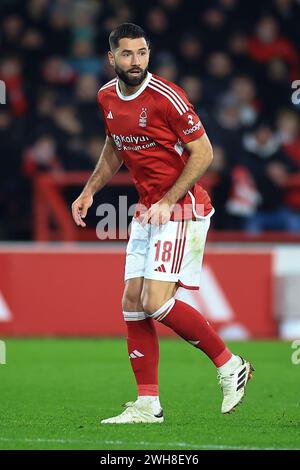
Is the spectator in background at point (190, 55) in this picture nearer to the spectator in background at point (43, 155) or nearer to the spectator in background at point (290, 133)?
the spectator in background at point (290, 133)

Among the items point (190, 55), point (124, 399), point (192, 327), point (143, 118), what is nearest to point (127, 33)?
point (143, 118)

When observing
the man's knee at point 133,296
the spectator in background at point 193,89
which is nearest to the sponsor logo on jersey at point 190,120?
the man's knee at point 133,296

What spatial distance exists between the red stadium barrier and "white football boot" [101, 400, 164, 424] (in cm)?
514

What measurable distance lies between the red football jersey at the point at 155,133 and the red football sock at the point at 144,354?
664 mm

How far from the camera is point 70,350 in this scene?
437 inches

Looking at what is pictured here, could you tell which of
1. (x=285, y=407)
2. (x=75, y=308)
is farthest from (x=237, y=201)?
(x=285, y=407)

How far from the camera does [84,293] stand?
12164 mm

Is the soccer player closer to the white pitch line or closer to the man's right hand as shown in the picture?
the man's right hand

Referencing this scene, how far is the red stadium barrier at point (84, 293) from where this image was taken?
475 inches

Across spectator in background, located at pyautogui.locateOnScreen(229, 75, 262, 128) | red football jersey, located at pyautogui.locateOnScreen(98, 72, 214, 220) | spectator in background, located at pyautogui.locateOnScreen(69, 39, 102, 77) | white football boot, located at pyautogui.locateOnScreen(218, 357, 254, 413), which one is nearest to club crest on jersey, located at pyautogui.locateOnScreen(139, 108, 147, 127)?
red football jersey, located at pyautogui.locateOnScreen(98, 72, 214, 220)

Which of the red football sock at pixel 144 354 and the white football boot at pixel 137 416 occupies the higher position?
the red football sock at pixel 144 354

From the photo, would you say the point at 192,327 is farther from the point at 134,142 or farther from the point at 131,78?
the point at 131,78

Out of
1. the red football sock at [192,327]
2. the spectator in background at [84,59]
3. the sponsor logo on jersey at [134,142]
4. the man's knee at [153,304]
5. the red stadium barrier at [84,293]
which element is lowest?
the red stadium barrier at [84,293]

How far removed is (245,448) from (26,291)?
651 centimetres
